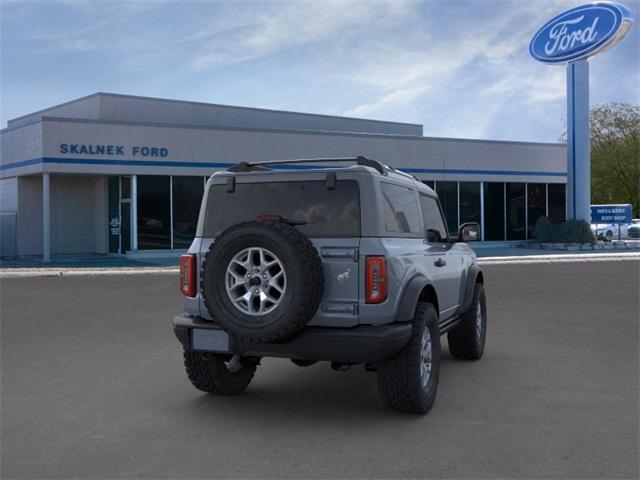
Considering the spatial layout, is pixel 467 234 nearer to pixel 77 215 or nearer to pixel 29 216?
pixel 77 215

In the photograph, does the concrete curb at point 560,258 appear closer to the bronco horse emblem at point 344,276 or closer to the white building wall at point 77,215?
the white building wall at point 77,215

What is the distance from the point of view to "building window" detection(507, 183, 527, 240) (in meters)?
34.7

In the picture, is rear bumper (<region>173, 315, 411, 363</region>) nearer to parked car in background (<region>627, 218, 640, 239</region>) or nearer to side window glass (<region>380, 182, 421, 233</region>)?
side window glass (<region>380, 182, 421, 233</region>)

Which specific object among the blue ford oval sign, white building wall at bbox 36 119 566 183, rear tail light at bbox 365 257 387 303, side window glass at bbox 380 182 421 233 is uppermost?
the blue ford oval sign

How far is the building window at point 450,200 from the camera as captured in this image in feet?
107

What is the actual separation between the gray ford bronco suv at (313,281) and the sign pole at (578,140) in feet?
92.7

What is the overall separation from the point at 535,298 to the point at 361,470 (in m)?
10.2

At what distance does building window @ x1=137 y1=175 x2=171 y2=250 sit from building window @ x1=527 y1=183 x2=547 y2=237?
60.2 feet

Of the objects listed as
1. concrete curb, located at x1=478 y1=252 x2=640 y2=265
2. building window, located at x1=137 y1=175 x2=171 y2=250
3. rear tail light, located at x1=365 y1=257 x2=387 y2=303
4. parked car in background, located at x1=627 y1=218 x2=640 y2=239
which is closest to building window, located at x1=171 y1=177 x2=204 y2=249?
building window, located at x1=137 y1=175 x2=171 y2=250

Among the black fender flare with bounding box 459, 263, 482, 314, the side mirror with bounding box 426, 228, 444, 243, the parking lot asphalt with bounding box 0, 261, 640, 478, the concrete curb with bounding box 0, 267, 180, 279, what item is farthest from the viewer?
the concrete curb with bounding box 0, 267, 180, 279

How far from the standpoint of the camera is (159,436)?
5.20 m

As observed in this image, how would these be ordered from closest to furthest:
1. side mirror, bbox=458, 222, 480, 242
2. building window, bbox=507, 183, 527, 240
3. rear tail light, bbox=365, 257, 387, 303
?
1. rear tail light, bbox=365, 257, 387, 303
2. side mirror, bbox=458, 222, 480, 242
3. building window, bbox=507, 183, 527, 240

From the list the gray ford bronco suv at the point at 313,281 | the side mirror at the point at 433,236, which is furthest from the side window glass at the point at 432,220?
the gray ford bronco suv at the point at 313,281

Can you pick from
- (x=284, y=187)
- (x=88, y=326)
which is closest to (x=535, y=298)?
(x=88, y=326)
